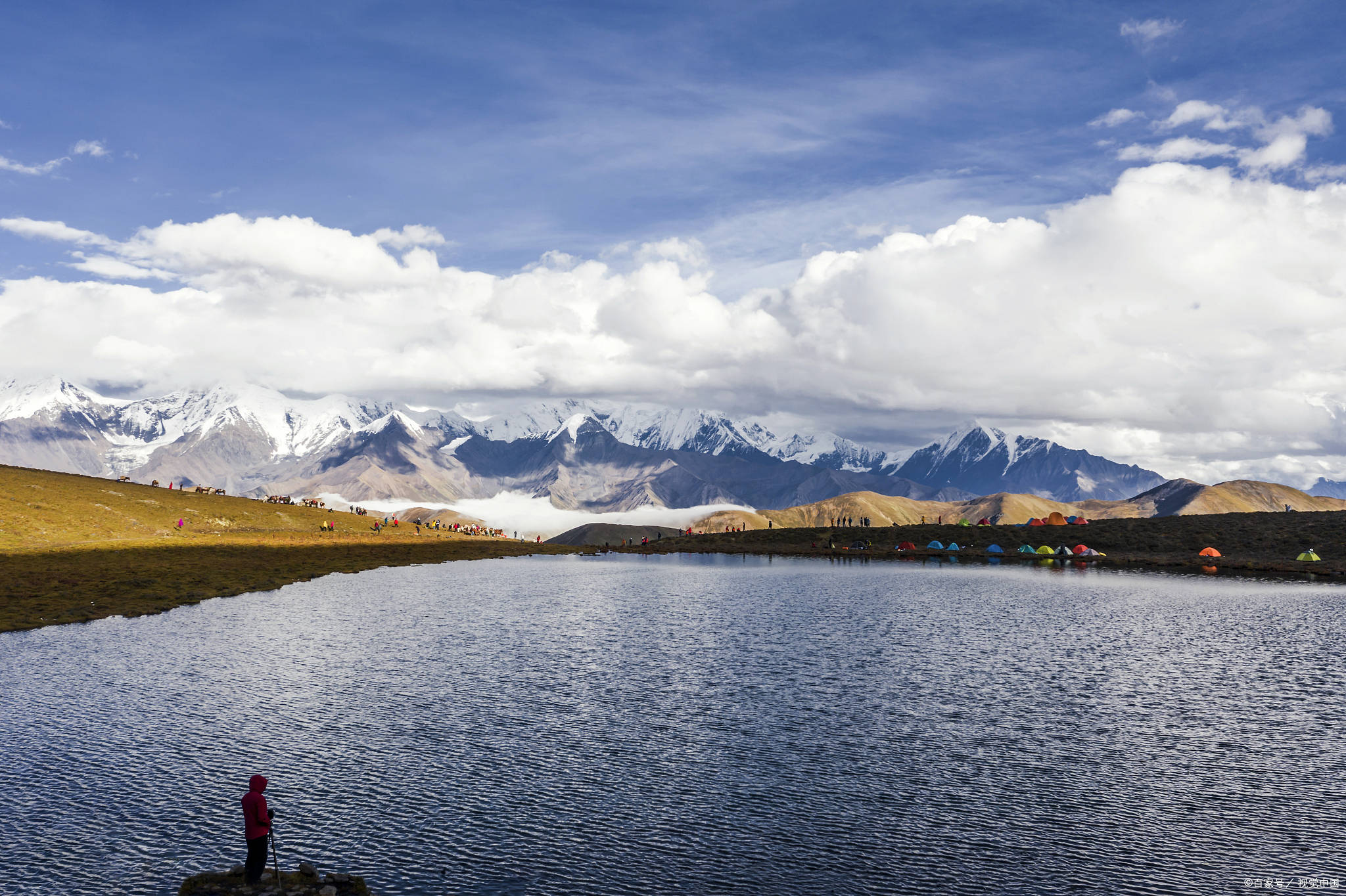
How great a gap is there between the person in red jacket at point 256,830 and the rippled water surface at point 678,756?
2986mm

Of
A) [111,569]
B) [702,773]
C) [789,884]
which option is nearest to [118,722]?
[702,773]

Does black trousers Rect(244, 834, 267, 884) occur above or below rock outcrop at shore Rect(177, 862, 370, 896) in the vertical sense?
above

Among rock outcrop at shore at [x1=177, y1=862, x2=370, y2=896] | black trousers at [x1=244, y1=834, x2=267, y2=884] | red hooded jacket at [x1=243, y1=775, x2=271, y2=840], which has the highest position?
red hooded jacket at [x1=243, y1=775, x2=271, y2=840]

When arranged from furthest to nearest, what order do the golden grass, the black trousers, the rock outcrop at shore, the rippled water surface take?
the golden grass, the rippled water surface, the black trousers, the rock outcrop at shore

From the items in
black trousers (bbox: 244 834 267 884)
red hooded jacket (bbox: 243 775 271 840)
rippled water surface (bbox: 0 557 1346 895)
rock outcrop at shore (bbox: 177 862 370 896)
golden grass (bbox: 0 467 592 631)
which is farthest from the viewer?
golden grass (bbox: 0 467 592 631)

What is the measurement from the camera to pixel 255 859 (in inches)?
1227

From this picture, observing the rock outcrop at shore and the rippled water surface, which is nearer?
the rock outcrop at shore

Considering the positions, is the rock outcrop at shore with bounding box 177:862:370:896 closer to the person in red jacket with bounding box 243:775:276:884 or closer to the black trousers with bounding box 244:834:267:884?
the black trousers with bounding box 244:834:267:884

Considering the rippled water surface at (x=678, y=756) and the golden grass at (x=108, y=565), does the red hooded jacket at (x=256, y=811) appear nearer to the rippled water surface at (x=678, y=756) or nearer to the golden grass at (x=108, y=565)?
the rippled water surface at (x=678, y=756)

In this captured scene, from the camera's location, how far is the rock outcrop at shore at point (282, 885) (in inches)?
1184

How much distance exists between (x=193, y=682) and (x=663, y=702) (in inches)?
1337

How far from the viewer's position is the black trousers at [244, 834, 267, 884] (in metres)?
31.0

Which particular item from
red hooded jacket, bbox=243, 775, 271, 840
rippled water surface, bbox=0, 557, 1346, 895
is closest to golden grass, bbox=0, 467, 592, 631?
rippled water surface, bbox=0, 557, 1346, 895

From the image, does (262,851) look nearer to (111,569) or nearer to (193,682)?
(193,682)
